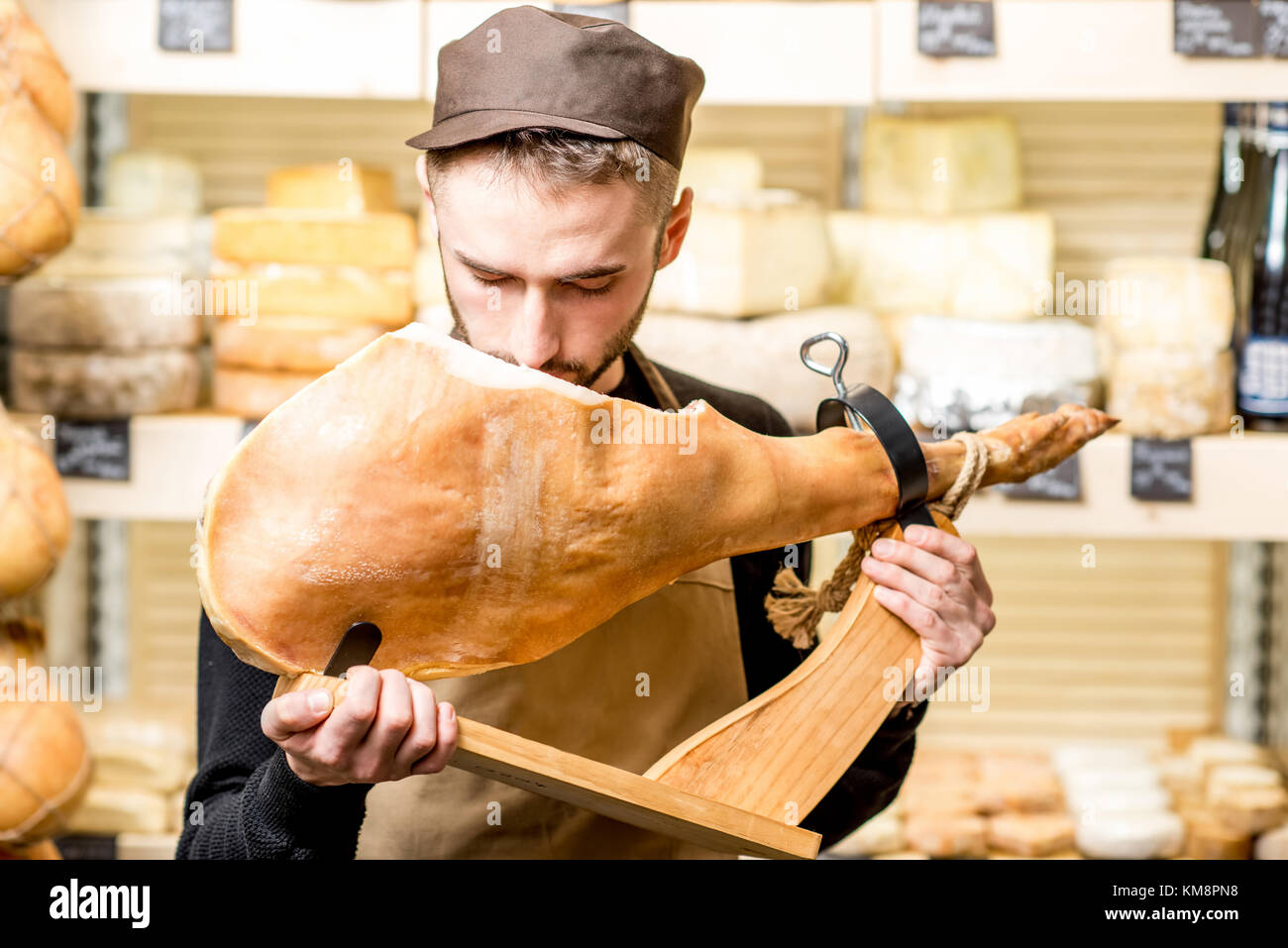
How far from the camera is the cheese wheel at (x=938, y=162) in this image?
1.43 metres

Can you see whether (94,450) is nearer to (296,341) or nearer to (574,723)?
(296,341)

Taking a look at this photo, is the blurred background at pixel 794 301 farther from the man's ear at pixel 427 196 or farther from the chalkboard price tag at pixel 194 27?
the man's ear at pixel 427 196


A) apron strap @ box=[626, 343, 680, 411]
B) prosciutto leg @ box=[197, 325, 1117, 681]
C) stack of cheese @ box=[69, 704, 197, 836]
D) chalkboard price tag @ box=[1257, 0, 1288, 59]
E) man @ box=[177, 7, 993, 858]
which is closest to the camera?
prosciutto leg @ box=[197, 325, 1117, 681]

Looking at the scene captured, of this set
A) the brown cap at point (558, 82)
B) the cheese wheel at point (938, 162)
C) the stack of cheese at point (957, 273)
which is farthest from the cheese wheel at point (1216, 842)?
the brown cap at point (558, 82)

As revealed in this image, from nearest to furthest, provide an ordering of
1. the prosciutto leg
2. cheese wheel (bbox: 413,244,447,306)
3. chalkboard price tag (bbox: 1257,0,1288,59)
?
the prosciutto leg < chalkboard price tag (bbox: 1257,0,1288,59) < cheese wheel (bbox: 413,244,447,306)

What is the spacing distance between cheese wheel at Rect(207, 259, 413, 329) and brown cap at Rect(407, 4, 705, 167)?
58 centimetres

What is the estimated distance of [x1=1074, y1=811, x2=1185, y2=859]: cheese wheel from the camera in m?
1.43

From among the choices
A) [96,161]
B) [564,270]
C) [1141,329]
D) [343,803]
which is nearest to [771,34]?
[1141,329]

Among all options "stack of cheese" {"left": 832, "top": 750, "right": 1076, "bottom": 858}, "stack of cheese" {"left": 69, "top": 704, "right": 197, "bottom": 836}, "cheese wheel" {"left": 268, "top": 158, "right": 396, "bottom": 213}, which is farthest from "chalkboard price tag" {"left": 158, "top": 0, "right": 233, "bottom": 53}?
"stack of cheese" {"left": 832, "top": 750, "right": 1076, "bottom": 858}

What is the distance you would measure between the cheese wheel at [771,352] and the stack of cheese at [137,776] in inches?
33.1

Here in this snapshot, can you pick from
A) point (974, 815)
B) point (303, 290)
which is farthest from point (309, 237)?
point (974, 815)

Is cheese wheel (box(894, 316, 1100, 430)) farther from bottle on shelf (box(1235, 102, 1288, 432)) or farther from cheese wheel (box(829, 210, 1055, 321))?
bottle on shelf (box(1235, 102, 1288, 432))

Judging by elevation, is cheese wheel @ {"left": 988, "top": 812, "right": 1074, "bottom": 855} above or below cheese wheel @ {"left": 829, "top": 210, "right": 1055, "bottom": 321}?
below

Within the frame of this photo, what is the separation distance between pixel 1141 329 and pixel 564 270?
35.0 inches
